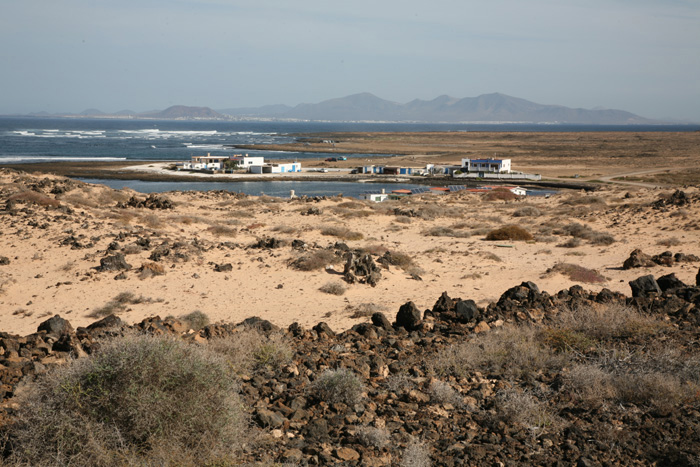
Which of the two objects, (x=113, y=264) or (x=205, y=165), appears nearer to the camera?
(x=113, y=264)

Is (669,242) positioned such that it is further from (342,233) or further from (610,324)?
(610,324)

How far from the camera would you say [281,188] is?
225 ft

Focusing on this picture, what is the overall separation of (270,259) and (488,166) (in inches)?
2691

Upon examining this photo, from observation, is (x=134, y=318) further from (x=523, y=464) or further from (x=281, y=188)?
(x=281, y=188)

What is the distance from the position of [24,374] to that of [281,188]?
62172 millimetres

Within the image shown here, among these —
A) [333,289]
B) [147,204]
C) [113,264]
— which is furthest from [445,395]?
[147,204]

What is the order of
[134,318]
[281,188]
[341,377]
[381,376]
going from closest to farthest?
[341,377] < [381,376] < [134,318] < [281,188]

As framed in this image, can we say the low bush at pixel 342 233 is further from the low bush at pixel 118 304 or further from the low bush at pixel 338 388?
the low bush at pixel 338 388

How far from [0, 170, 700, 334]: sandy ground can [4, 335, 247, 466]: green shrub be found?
6.86 m

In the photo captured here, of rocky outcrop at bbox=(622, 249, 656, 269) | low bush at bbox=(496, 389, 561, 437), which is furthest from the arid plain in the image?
low bush at bbox=(496, 389, 561, 437)

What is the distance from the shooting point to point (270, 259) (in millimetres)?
18641


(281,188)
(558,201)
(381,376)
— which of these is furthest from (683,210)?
(281,188)

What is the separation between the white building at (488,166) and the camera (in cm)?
8106

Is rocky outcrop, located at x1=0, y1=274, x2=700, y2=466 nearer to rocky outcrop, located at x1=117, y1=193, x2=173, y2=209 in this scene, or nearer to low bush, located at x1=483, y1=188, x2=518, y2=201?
rocky outcrop, located at x1=117, y1=193, x2=173, y2=209
